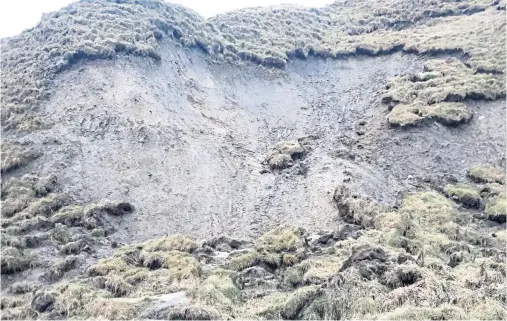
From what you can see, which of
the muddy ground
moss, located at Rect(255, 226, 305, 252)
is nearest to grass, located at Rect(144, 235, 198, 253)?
the muddy ground

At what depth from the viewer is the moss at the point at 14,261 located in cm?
2044

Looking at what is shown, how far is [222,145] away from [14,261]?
51.6 ft

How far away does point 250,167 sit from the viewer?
104 ft

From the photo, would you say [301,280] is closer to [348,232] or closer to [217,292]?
[217,292]

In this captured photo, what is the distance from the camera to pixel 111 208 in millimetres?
25906

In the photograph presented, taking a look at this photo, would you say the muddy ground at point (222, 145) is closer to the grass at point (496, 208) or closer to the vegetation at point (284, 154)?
the vegetation at point (284, 154)

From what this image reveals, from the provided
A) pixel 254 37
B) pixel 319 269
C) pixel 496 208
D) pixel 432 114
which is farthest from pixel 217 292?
pixel 254 37

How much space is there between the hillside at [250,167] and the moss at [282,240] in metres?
0.11

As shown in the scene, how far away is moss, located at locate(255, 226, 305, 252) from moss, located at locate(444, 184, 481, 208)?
30.9 ft

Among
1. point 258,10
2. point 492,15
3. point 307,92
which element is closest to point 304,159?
point 307,92

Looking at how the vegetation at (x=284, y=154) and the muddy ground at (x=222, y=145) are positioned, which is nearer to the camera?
the muddy ground at (x=222, y=145)

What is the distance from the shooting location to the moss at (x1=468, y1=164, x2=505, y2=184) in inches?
1148

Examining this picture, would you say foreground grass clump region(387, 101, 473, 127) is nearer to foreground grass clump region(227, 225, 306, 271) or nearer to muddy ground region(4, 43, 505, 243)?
muddy ground region(4, 43, 505, 243)

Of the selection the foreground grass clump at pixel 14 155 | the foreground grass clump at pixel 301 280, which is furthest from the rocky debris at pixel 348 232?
the foreground grass clump at pixel 14 155
